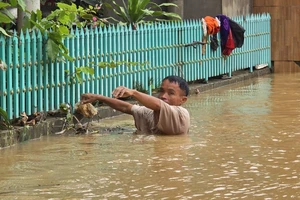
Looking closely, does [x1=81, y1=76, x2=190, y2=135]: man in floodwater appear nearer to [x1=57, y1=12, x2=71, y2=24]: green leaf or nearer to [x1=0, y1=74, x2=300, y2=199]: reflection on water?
[x1=0, y1=74, x2=300, y2=199]: reflection on water

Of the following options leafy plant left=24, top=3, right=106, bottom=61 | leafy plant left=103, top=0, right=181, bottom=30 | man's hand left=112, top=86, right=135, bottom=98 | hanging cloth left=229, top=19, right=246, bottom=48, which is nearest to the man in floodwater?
man's hand left=112, top=86, right=135, bottom=98

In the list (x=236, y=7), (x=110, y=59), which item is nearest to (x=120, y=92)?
(x=110, y=59)

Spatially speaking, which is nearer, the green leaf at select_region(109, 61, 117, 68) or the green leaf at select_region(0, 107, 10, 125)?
the green leaf at select_region(0, 107, 10, 125)

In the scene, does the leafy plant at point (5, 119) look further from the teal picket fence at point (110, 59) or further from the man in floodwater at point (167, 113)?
the man in floodwater at point (167, 113)

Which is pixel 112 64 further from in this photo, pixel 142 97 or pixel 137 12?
pixel 137 12

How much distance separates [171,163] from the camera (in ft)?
27.8

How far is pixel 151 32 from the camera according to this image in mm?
14062

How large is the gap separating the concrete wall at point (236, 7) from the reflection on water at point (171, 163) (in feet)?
19.4

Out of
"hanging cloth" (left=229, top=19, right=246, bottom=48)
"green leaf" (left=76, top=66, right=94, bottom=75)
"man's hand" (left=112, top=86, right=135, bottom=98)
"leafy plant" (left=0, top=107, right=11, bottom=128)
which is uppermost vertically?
"hanging cloth" (left=229, top=19, right=246, bottom=48)

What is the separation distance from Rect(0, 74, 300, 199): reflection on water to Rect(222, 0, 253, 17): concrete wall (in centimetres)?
591

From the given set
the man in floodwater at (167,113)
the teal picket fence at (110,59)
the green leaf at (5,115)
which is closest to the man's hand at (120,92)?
the man in floodwater at (167,113)

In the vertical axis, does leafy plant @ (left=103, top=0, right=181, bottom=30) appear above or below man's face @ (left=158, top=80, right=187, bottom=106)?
above

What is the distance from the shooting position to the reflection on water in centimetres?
722

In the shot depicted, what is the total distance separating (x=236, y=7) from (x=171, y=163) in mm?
10467
